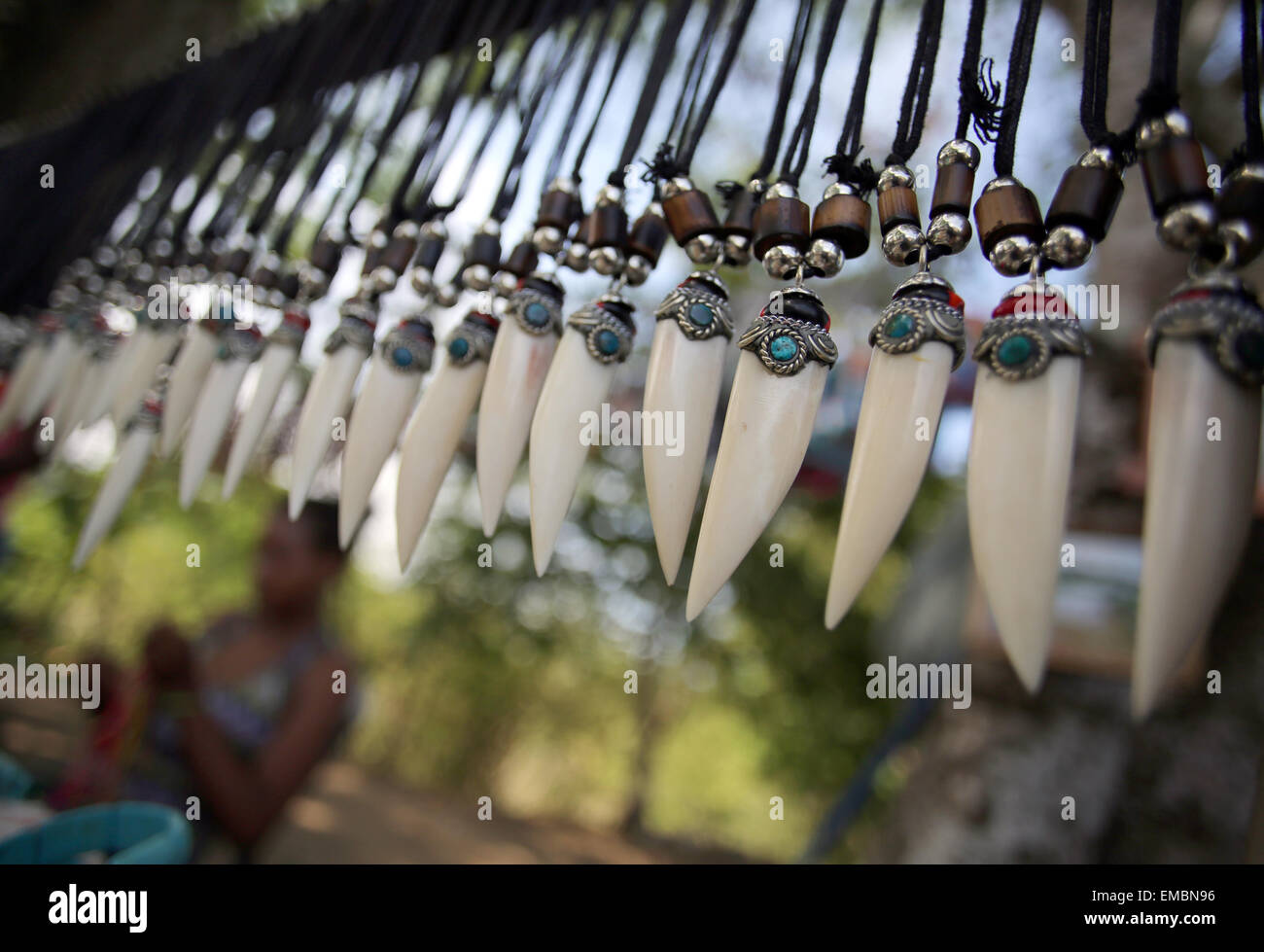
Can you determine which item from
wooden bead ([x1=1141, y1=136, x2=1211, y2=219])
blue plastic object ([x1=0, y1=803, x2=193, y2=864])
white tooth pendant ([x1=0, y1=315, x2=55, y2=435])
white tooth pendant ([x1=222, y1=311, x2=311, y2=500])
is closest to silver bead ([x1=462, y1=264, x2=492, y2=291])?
white tooth pendant ([x1=222, y1=311, x2=311, y2=500])

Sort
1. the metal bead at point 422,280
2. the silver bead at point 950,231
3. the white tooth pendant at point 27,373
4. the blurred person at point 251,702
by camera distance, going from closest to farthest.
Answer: the silver bead at point 950,231 → the metal bead at point 422,280 → the white tooth pendant at point 27,373 → the blurred person at point 251,702

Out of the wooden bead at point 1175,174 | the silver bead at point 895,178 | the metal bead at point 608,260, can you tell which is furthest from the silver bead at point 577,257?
the wooden bead at point 1175,174

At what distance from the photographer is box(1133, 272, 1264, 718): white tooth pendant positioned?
0.31 m

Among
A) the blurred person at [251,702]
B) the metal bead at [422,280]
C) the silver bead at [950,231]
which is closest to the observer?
the silver bead at [950,231]

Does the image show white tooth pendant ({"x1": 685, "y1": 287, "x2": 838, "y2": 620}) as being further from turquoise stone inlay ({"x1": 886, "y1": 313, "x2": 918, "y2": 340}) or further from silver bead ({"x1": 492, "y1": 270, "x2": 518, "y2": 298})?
silver bead ({"x1": 492, "y1": 270, "x2": 518, "y2": 298})

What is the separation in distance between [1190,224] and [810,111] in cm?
27

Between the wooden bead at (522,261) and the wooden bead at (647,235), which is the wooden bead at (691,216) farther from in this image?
the wooden bead at (522,261)

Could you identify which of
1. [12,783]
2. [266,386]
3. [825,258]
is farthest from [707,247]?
[12,783]

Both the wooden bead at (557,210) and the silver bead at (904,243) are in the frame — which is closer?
the silver bead at (904,243)

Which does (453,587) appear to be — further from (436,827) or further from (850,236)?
(850,236)

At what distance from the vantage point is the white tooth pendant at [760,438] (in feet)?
1.39

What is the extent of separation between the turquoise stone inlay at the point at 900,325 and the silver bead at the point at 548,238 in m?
0.29

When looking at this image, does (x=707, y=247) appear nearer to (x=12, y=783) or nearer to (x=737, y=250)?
(x=737, y=250)

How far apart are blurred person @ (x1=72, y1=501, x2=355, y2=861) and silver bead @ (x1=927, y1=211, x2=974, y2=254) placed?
1.19m
